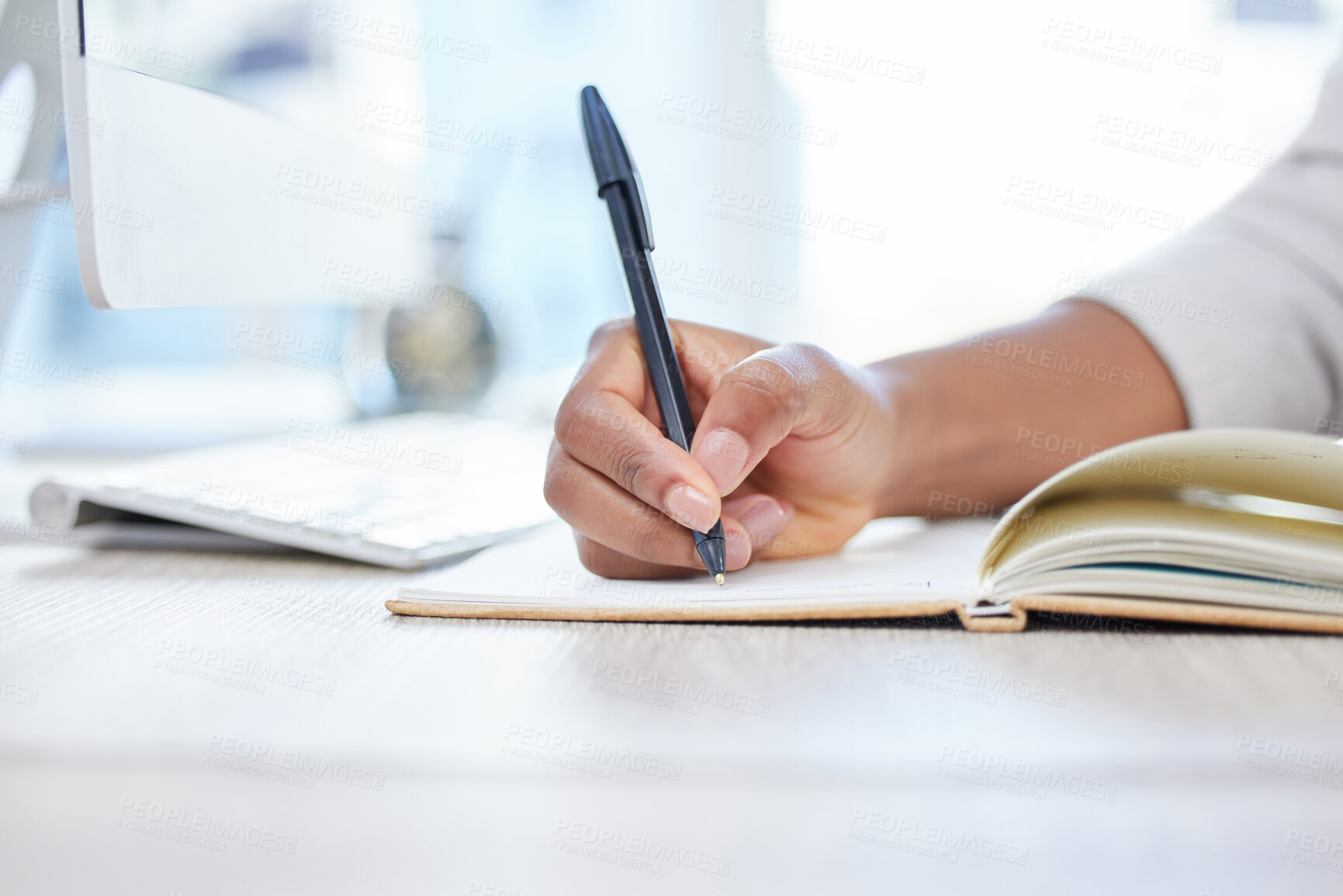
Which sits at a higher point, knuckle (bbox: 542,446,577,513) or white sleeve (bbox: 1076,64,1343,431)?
white sleeve (bbox: 1076,64,1343,431)

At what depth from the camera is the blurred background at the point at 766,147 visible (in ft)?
5.43

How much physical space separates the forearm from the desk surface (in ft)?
0.86

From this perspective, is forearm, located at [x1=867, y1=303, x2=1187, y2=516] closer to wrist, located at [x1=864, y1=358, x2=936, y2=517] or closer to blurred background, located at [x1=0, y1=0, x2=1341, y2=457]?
wrist, located at [x1=864, y1=358, x2=936, y2=517]

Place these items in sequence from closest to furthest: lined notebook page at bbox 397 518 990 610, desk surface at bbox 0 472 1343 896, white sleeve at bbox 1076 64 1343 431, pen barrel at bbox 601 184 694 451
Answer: desk surface at bbox 0 472 1343 896, lined notebook page at bbox 397 518 990 610, pen barrel at bbox 601 184 694 451, white sleeve at bbox 1076 64 1343 431

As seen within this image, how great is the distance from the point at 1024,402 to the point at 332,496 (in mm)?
423

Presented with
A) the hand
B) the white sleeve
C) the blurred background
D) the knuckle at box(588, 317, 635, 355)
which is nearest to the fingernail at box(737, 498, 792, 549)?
the hand

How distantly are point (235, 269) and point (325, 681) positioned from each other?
378 millimetres

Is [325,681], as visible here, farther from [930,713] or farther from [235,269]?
[235,269]

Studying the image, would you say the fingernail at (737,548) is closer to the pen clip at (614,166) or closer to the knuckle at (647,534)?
the knuckle at (647,534)

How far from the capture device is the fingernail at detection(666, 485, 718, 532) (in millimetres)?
338

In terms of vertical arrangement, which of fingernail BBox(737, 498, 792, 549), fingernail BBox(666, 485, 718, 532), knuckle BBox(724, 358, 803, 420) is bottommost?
fingernail BBox(737, 498, 792, 549)

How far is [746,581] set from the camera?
0.36 metres

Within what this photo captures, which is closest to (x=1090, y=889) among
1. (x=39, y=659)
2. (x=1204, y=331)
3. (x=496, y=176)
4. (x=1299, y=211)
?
(x=39, y=659)

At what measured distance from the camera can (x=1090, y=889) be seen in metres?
0.19
